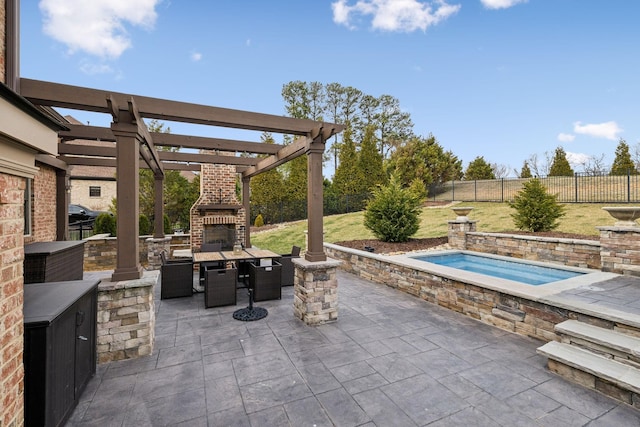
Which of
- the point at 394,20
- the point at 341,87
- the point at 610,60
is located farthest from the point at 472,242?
the point at 341,87

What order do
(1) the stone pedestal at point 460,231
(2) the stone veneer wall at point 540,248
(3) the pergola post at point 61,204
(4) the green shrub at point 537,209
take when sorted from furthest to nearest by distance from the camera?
(1) the stone pedestal at point 460,231, (4) the green shrub at point 537,209, (3) the pergola post at point 61,204, (2) the stone veneer wall at point 540,248

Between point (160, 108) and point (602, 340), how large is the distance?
19.1 feet

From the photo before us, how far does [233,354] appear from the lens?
3.55m

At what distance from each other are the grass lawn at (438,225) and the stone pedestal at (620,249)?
4.94 metres

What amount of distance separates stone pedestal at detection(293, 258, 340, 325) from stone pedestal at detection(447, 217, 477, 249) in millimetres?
6952

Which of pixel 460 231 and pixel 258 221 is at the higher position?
pixel 258 221

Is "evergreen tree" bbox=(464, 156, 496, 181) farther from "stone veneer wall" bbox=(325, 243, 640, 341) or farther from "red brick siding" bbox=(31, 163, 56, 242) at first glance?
"red brick siding" bbox=(31, 163, 56, 242)

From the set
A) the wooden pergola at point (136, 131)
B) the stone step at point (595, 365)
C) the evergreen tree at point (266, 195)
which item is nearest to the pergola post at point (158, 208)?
the wooden pergola at point (136, 131)

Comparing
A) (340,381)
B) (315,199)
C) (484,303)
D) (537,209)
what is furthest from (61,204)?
(537,209)

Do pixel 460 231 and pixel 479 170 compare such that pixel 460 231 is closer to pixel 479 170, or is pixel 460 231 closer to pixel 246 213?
pixel 246 213

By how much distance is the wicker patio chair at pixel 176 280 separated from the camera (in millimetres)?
5750

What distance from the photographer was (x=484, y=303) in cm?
457

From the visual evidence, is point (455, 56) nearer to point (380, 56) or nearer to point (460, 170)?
point (380, 56)

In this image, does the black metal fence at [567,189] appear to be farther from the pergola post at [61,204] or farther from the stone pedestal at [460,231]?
the pergola post at [61,204]
